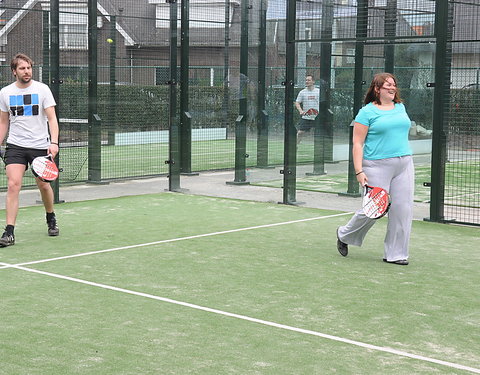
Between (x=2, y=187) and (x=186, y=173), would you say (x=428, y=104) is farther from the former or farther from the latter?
(x=2, y=187)

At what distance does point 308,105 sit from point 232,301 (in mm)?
7481

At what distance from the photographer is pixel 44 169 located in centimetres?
886

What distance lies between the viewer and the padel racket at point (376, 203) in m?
7.87

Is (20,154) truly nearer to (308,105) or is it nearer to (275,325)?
(275,325)

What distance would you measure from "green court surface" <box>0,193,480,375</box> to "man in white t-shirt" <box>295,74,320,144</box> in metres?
3.23

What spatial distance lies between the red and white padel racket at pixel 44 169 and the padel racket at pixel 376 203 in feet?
10.2

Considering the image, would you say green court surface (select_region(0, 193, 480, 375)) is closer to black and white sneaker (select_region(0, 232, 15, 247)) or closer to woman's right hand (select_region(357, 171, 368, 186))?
black and white sneaker (select_region(0, 232, 15, 247))

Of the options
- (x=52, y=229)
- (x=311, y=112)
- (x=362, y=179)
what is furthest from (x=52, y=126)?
(x=311, y=112)

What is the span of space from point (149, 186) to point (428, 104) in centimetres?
469

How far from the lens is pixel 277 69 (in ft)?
48.8

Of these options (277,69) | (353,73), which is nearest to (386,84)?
(353,73)

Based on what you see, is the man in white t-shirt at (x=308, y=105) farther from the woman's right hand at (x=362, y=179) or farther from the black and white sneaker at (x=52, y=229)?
the woman's right hand at (x=362, y=179)

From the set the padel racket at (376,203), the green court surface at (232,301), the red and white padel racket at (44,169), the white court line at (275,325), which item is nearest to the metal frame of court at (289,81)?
the green court surface at (232,301)

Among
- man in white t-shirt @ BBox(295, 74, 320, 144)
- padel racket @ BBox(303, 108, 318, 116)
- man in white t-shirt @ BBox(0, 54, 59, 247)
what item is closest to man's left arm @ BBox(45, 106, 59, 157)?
man in white t-shirt @ BBox(0, 54, 59, 247)
